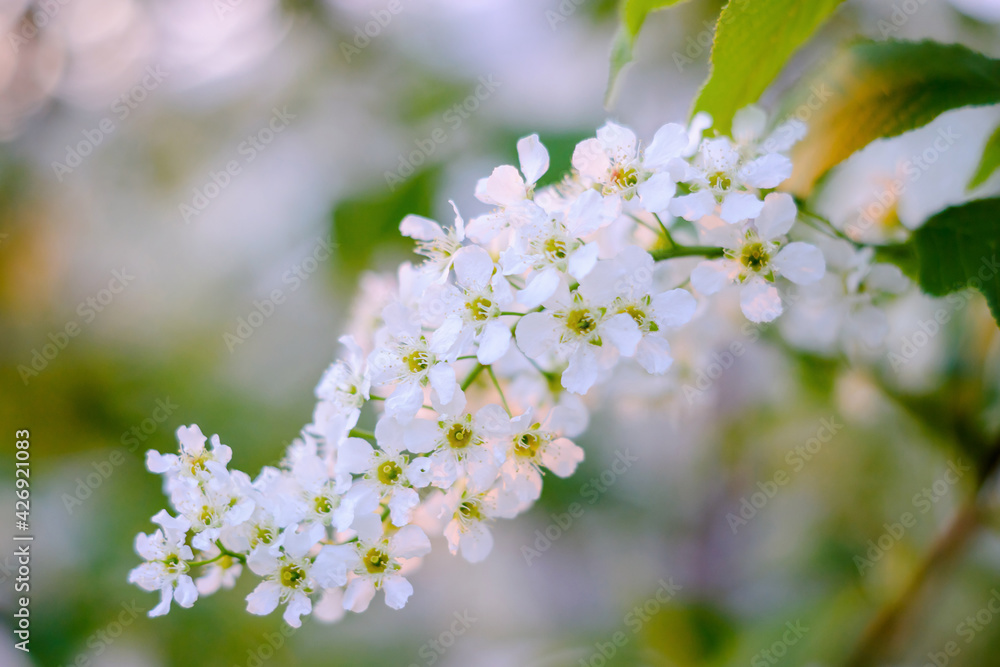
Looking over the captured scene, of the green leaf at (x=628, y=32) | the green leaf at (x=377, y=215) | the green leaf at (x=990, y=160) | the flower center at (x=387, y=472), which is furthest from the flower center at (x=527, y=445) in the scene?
the green leaf at (x=377, y=215)

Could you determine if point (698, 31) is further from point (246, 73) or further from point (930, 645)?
Answer: point (930, 645)

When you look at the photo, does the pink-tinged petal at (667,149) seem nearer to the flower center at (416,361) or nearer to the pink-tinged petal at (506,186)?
the pink-tinged petal at (506,186)

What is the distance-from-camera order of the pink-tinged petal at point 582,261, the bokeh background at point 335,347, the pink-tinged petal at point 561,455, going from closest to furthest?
the pink-tinged petal at point 582,261 → the pink-tinged petal at point 561,455 → the bokeh background at point 335,347

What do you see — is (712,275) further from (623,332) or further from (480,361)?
(480,361)

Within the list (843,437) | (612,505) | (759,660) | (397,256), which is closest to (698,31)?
(397,256)

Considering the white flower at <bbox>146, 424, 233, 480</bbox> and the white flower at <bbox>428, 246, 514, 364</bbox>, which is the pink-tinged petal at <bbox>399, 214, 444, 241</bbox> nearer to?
the white flower at <bbox>428, 246, 514, 364</bbox>

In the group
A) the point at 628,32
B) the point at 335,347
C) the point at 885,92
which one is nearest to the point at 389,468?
the point at 628,32
